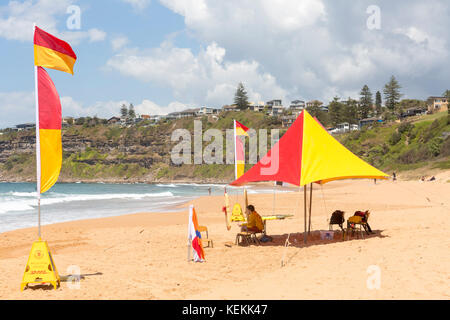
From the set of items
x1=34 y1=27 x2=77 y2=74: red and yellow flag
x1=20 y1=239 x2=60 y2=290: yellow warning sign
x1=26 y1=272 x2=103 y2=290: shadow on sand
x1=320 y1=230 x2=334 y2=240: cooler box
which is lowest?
x1=26 y1=272 x2=103 y2=290: shadow on sand

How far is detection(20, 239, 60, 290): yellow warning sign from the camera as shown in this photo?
21.4 feet

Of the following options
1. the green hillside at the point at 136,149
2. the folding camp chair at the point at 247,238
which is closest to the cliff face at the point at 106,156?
the green hillside at the point at 136,149

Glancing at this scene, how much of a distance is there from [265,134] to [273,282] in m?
84.3

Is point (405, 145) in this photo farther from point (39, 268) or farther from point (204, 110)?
point (204, 110)

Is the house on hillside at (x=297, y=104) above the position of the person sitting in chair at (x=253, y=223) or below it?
above

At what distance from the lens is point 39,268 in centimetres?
659

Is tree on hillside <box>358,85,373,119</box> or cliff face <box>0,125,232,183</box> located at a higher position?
tree on hillside <box>358,85,373,119</box>

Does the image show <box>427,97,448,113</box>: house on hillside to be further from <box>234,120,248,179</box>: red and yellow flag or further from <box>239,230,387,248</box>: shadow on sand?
<box>239,230,387,248</box>: shadow on sand

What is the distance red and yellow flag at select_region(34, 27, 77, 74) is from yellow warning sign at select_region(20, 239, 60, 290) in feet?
9.73

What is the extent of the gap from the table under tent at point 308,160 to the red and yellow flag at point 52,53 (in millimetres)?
5033

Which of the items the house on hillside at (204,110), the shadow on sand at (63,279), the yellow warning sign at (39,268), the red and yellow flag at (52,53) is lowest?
the shadow on sand at (63,279)

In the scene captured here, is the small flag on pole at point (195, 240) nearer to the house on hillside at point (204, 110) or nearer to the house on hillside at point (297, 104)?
the house on hillside at point (204, 110)

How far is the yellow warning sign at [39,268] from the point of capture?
21.4ft

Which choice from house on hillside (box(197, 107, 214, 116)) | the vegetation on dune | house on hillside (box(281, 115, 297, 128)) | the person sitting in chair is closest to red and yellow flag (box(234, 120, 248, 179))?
the person sitting in chair
